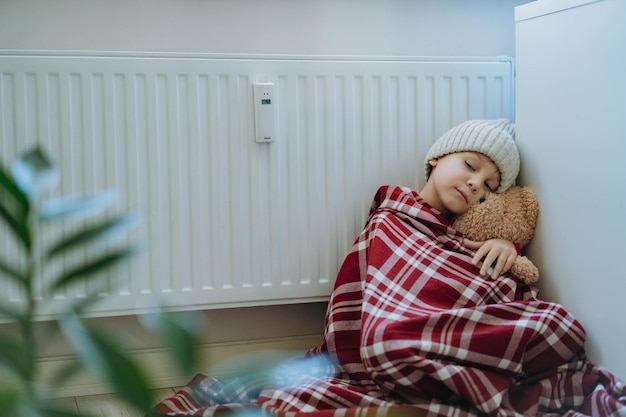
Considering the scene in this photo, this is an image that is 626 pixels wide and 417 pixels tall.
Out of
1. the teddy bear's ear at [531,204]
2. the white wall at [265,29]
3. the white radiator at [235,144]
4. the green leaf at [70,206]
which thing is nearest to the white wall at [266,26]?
the white wall at [265,29]

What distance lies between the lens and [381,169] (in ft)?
5.47

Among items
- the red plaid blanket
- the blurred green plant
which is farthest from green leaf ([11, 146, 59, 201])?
the red plaid blanket

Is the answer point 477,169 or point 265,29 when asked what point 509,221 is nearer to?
point 477,169

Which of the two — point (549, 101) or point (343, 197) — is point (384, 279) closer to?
point (343, 197)

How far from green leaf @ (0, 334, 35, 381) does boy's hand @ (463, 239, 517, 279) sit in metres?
1.28

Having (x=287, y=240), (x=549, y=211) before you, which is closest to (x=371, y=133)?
(x=287, y=240)

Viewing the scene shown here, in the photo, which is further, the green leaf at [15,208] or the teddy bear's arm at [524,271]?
the teddy bear's arm at [524,271]

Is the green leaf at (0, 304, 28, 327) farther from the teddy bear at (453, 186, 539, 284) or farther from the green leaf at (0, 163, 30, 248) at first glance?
the teddy bear at (453, 186, 539, 284)

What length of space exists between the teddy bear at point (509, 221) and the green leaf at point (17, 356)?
132 cm

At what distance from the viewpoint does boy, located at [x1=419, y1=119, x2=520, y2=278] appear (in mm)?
1465

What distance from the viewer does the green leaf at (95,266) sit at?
0.18m

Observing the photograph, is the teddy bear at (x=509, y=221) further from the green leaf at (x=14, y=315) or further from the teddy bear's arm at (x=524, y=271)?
the green leaf at (x=14, y=315)

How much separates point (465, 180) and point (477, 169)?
0.04 m

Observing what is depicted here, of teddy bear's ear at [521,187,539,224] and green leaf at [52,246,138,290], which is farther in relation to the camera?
teddy bear's ear at [521,187,539,224]
